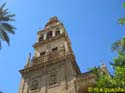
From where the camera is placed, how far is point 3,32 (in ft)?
92.2

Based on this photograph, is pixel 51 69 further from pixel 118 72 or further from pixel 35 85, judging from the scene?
pixel 118 72

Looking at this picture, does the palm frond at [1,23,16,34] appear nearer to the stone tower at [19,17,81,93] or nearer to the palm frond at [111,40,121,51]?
the stone tower at [19,17,81,93]

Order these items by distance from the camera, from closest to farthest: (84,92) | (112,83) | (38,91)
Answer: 1. (112,83)
2. (84,92)
3. (38,91)

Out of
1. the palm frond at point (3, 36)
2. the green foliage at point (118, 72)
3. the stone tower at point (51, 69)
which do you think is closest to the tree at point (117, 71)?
the green foliage at point (118, 72)

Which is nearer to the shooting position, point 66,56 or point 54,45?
point 66,56

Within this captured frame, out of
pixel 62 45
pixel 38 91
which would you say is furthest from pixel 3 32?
pixel 62 45

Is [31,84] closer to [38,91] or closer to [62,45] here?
[38,91]

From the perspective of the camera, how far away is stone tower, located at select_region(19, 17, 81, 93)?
33.1 meters

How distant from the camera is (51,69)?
3572cm

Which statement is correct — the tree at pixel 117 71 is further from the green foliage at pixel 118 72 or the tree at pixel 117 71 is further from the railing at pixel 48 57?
the railing at pixel 48 57

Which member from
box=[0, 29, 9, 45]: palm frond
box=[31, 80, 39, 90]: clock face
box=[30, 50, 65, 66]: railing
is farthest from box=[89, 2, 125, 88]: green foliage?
box=[30, 50, 65, 66]: railing

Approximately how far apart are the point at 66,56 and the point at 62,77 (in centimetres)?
322

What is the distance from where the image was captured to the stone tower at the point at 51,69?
109 ft

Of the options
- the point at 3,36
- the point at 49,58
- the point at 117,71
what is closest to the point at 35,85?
the point at 49,58
